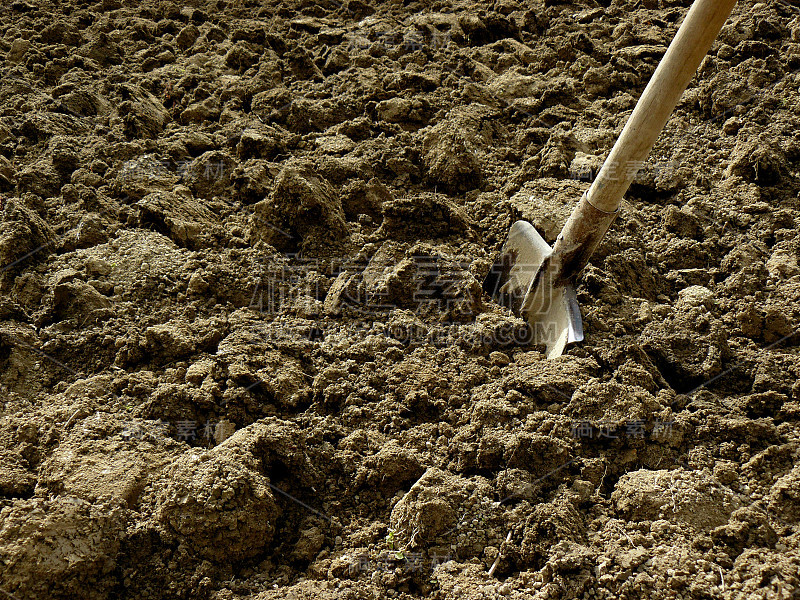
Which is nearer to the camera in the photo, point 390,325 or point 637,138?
point 637,138

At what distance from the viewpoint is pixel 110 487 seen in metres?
1.94

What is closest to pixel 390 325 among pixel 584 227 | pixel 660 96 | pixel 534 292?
pixel 534 292

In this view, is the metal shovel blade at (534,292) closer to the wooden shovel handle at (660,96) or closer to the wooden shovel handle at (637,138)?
the wooden shovel handle at (637,138)

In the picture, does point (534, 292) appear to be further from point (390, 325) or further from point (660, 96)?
point (660, 96)

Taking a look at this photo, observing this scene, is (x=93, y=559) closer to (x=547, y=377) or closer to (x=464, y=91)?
(x=547, y=377)

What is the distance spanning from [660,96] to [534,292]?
0.88m

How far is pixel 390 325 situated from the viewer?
8.26 feet

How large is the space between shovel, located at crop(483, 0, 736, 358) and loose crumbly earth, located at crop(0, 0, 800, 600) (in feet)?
0.36

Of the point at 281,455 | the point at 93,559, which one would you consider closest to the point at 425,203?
the point at 281,455

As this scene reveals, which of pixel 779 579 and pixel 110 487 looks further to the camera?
pixel 110 487

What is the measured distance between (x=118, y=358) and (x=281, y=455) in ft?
2.64

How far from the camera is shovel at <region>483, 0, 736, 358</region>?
2076mm

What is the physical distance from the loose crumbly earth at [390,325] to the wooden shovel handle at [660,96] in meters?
0.43

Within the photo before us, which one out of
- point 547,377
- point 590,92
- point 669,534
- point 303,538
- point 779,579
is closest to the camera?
point 779,579
